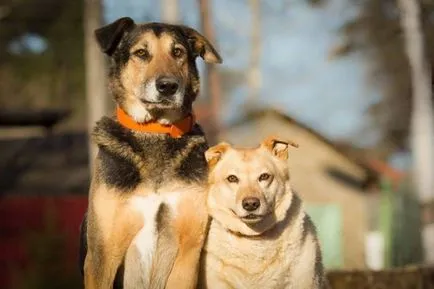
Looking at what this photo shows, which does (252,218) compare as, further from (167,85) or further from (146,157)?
(167,85)

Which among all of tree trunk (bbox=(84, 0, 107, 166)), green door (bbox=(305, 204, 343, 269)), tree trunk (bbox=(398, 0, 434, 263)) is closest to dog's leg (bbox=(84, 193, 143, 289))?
tree trunk (bbox=(398, 0, 434, 263))

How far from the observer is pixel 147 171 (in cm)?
556

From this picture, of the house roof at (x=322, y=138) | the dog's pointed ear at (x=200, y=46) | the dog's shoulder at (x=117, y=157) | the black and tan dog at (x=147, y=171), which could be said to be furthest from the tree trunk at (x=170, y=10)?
the dog's shoulder at (x=117, y=157)

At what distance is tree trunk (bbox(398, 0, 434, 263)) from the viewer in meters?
14.2

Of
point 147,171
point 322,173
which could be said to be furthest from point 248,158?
point 322,173

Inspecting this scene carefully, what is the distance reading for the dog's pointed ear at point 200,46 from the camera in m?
6.05

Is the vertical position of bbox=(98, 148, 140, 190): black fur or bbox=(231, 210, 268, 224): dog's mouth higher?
bbox=(98, 148, 140, 190): black fur

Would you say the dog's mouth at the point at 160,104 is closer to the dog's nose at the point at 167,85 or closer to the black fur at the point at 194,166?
the dog's nose at the point at 167,85

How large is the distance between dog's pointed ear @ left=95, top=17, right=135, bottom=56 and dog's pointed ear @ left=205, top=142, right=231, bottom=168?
33.8 inches

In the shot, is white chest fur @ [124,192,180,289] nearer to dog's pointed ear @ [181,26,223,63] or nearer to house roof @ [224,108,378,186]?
dog's pointed ear @ [181,26,223,63]

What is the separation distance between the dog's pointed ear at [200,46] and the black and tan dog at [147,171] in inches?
3.3

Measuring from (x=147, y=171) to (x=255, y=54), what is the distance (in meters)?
28.3

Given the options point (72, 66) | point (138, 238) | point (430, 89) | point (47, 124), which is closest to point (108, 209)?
point (138, 238)

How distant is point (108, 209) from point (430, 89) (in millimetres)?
10149
